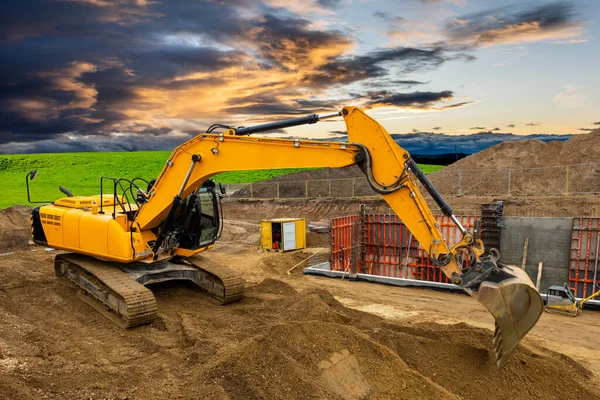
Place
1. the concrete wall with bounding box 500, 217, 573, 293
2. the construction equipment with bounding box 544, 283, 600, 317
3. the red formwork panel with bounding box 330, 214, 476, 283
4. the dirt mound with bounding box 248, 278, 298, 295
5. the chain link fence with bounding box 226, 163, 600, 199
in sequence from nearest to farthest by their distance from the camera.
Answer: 1. the construction equipment with bounding box 544, 283, 600, 317
2. the dirt mound with bounding box 248, 278, 298, 295
3. the concrete wall with bounding box 500, 217, 573, 293
4. the red formwork panel with bounding box 330, 214, 476, 283
5. the chain link fence with bounding box 226, 163, 600, 199

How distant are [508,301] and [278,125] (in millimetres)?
4421

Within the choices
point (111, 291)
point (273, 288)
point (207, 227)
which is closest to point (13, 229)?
point (111, 291)

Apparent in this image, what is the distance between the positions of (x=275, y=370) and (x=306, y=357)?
0.56m

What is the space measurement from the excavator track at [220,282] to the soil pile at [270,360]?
698mm

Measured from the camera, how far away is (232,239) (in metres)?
22.6

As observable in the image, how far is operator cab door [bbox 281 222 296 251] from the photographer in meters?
18.5

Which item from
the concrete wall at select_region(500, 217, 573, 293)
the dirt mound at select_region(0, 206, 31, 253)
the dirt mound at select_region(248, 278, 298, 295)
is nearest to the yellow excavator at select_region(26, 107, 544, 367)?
the dirt mound at select_region(248, 278, 298, 295)

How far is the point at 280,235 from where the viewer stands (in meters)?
18.7

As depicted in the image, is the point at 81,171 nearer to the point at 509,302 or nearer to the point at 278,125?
the point at 278,125

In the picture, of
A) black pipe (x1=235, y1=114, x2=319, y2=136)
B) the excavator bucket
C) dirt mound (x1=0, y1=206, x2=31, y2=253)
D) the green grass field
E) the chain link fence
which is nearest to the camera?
the excavator bucket

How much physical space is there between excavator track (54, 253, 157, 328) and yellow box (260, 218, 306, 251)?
9068 millimetres

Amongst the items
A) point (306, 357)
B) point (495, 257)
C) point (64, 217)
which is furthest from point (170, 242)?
point (495, 257)

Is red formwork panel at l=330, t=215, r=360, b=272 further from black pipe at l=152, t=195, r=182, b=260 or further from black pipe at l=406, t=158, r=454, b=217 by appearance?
black pipe at l=406, t=158, r=454, b=217

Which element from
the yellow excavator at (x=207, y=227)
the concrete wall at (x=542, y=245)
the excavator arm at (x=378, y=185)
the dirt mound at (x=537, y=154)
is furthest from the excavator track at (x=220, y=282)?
the dirt mound at (x=537, y=154)
